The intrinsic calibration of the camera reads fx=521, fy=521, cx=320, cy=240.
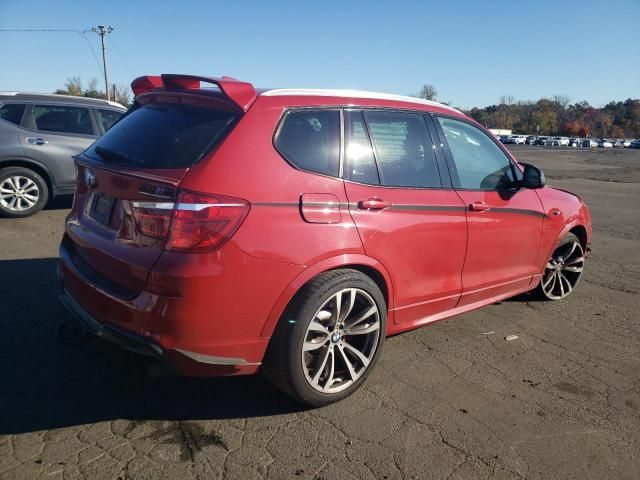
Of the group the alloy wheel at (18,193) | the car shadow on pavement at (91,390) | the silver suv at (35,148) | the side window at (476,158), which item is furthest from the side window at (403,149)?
the alloy wheel at (18,193)

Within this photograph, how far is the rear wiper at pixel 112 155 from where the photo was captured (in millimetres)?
2965

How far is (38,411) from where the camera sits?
9.36ft

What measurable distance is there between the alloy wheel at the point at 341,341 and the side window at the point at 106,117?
6.76 metres

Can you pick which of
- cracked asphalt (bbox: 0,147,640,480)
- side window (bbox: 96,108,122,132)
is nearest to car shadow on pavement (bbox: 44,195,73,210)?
side window (bbox: 96,108,122,132)

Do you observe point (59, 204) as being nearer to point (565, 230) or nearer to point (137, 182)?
point (137, 182)

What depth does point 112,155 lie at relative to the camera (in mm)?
3047

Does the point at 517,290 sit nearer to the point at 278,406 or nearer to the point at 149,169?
the point at 278,406

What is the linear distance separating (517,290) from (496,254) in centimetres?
66

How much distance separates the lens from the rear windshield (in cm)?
275

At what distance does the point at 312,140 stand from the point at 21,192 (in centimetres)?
630

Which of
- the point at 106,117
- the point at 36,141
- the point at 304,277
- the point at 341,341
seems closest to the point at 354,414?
the point at 341,341

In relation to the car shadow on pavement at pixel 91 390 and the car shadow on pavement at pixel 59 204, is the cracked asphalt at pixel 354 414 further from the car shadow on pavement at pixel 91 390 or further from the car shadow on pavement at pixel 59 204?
the car shadow on pavement at pixel 59 204

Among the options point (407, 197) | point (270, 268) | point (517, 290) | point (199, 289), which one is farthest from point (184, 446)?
point (517, 290)

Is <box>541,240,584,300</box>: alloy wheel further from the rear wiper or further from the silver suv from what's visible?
the silver suv
